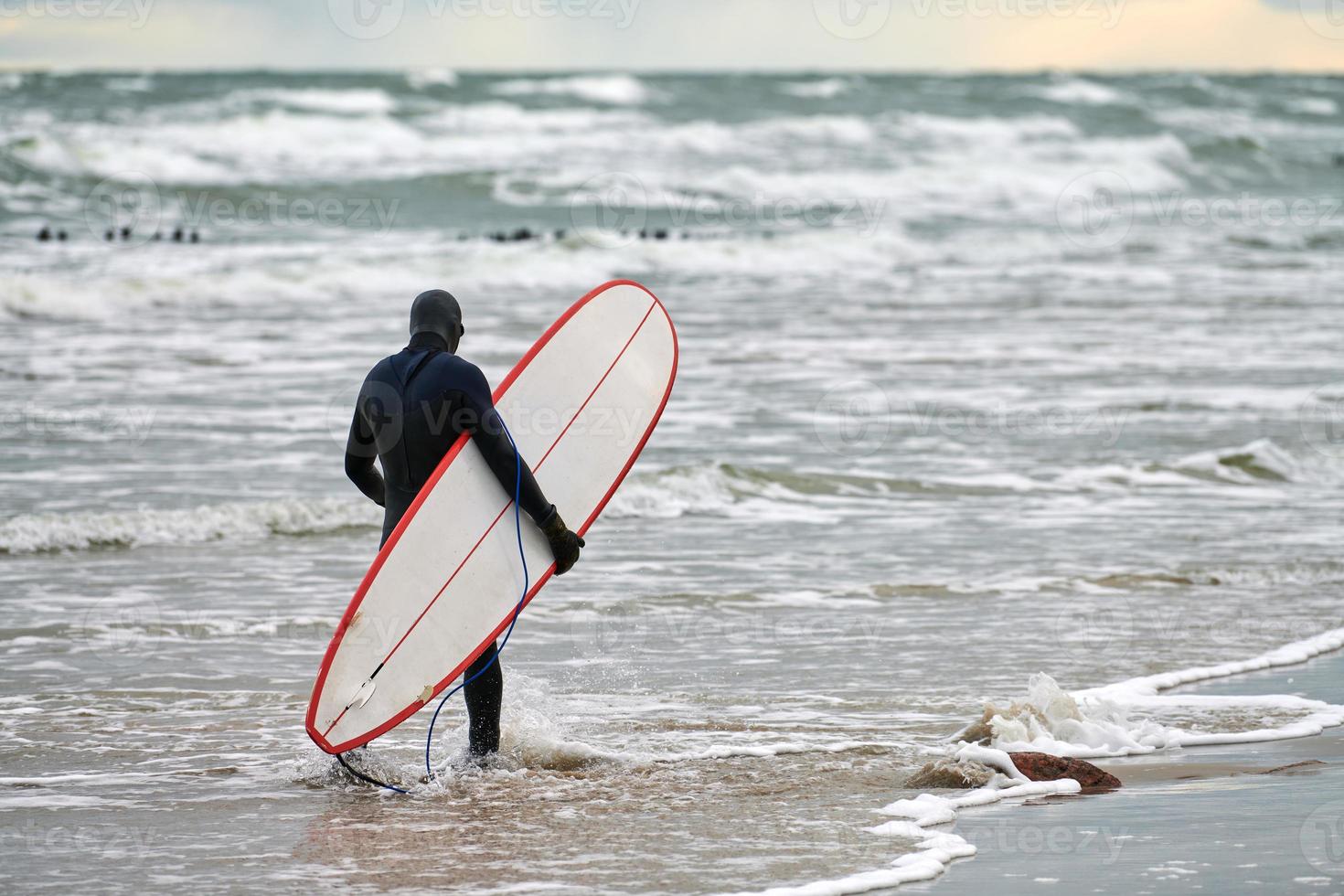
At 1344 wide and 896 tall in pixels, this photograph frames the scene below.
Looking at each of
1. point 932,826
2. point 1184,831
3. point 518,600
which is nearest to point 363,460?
point 518,600

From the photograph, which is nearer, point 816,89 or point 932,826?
point 932,826

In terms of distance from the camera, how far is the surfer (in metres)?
4.87

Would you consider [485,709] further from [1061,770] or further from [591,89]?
[591,89]

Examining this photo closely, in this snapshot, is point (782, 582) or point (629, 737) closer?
point (629, 737)

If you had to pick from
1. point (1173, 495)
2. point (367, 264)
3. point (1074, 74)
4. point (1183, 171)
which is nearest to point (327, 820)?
point (1173, 495)

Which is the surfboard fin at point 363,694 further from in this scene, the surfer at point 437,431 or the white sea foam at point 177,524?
the white sea foam at point 177,524

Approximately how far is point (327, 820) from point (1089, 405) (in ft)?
33.1

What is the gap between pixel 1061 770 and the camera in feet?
16.4

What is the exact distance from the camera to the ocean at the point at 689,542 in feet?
15.6

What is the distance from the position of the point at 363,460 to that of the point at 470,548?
1.42 ft

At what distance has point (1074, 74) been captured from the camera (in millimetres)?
79375

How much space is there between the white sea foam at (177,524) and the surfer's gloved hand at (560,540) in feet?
15.1

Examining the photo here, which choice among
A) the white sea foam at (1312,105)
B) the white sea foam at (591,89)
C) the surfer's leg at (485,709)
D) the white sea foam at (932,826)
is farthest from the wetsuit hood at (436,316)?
the white sea foam at (1312,105)

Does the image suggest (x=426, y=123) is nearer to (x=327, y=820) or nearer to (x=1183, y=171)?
(x=1183, y=171)
